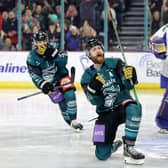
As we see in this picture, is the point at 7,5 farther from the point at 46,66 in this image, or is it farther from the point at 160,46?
the point at 160,46

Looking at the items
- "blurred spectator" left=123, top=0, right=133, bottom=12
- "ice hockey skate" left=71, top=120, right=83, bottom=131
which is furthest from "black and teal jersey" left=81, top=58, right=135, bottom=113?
"blurred spectator" left=123, top=0, right=133, bottom=12

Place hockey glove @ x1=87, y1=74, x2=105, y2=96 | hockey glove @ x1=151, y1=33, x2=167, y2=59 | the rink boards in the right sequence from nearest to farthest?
hockey glove @ x1=87, y1=74, x2=105, y2=96 → hockey glove @ x1=151, y1=33, x2=167, y2=59 → the rink boards

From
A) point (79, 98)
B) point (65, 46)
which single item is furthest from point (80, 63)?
point (79, 98)

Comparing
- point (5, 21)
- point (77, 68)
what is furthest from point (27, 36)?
point (77, 68)

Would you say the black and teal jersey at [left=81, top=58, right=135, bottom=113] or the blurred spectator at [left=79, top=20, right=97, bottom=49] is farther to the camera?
the blurred spectator at [left=79, top=20, right=97, bottom=49]

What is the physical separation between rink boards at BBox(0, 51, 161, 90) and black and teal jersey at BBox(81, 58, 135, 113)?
20.1 feet

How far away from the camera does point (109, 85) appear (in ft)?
16.5

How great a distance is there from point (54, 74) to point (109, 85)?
74.3 inches

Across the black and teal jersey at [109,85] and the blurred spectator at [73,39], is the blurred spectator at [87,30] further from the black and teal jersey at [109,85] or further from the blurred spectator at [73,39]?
the black and teal jersey at [109,85]

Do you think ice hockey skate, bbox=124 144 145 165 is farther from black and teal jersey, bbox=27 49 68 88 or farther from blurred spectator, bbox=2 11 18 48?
blurred spectator, bbox=2 11 18 48

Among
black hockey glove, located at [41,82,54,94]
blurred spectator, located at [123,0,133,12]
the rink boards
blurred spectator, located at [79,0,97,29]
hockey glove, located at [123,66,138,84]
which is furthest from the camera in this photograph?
blurred spectator, located at [123,0,133,12]

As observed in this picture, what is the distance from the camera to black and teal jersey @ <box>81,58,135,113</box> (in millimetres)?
5023

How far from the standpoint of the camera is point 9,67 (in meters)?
11.6

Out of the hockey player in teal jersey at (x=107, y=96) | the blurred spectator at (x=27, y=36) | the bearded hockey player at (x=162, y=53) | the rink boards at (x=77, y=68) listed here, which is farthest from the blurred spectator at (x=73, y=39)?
the hockey player in teal jersey at (x=107, y=96)
